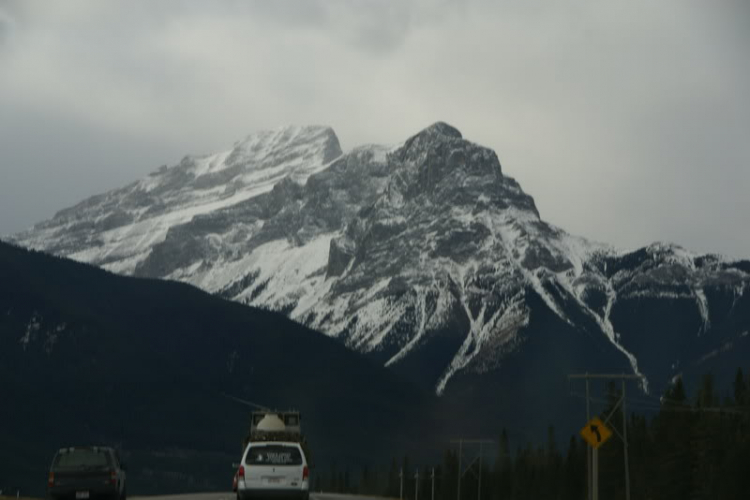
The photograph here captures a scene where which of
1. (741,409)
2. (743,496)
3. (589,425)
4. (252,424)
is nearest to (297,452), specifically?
(589,425)

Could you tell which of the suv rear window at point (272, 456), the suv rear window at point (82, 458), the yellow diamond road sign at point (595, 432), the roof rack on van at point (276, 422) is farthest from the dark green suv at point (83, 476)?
the roof rack on van at point (276, 422)

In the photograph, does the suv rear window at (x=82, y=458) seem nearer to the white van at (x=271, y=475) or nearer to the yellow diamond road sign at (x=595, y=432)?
the white van at (x=271, y=475)

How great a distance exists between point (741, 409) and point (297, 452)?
124 m

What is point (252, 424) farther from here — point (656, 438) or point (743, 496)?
point (656, 438)

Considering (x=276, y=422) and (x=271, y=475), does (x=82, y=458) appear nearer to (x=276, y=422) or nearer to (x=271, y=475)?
(x=271, y=475)

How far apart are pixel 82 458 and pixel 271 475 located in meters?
10.0

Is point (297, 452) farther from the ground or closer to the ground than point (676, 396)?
closer to the ground

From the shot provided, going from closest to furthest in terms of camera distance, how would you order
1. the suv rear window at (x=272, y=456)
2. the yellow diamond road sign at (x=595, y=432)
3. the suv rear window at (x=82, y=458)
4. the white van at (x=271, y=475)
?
the white van at (x=271, y=475)
the suv rear window at (x=272, y=456)
the suv rear window at (x=82, y=458)
the yellow diamond road sign at (x=595, y=432)

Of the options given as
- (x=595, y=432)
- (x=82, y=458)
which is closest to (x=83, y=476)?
(x=82, y=458)

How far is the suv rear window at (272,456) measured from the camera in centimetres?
7244

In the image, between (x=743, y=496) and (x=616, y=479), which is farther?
(x=616, y=479)

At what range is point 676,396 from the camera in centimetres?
19012

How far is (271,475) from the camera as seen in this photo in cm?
7206

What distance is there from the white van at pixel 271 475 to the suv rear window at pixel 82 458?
7.30m
